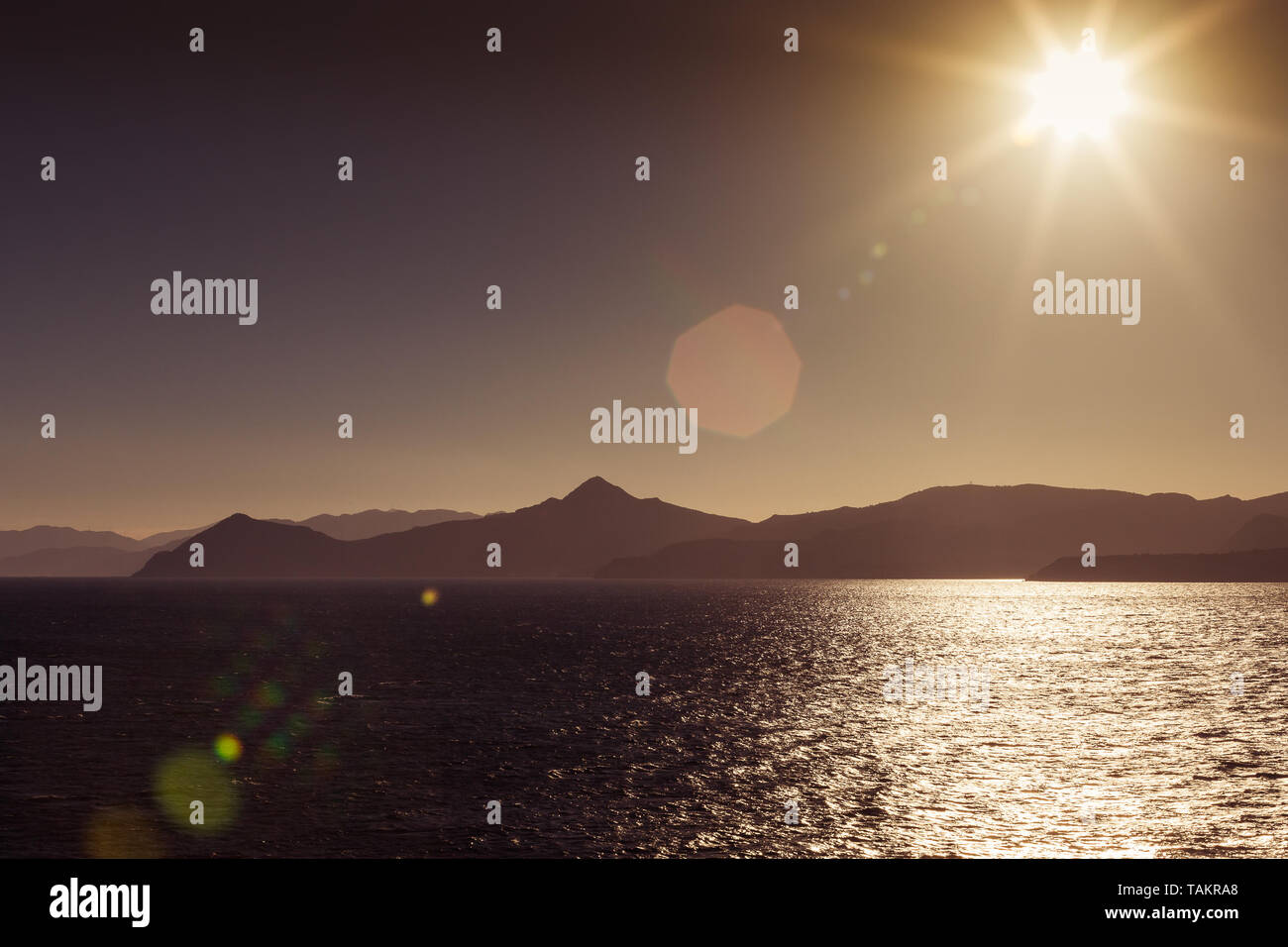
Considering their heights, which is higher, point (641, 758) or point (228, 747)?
point (228, 747)

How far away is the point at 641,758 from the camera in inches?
2124

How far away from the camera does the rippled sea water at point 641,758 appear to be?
37844mm

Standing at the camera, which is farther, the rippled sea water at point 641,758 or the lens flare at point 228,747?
the lens flare at point 228,747

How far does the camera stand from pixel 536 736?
61094 mm

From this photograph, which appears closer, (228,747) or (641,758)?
(641,758)

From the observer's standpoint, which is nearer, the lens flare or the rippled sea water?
the rippled sea water

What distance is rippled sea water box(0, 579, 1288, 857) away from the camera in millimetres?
37844

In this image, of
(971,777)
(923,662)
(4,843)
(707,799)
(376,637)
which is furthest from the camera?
(376,637)

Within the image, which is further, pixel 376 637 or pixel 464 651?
pixel 376 637
